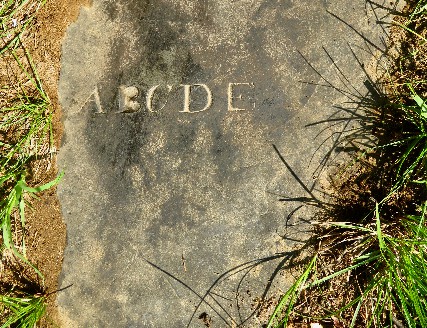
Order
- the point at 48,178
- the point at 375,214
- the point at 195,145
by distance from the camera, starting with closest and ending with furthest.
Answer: the point at 375,214, the point at 195,145, the point at 48,178

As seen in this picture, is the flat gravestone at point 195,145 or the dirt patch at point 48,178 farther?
the dirt patch at point 48,178

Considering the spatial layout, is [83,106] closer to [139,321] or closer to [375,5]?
[139,321]

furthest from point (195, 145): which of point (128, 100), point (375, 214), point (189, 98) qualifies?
point (375, 214)

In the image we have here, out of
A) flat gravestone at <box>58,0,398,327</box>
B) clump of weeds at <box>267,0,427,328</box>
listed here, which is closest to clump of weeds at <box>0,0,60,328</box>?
flat gravestone at <box>58,0,398,327</box>

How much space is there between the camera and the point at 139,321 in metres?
2.39

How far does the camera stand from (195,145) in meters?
2.40

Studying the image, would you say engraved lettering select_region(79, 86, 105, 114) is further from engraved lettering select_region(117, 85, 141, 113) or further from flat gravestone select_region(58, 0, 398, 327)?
engraved lettering select_region(117, 85, 141, 113)

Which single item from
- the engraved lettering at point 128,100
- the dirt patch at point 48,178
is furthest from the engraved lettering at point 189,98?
the dirt patch at point 48,178

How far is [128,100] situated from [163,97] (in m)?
0.21

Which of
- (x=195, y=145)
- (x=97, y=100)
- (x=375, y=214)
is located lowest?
(x=375, y=214)

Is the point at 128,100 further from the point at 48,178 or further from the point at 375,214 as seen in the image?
the point at 375,214

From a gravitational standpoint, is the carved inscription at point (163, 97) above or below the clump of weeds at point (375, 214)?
above

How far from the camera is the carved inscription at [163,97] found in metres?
2.38

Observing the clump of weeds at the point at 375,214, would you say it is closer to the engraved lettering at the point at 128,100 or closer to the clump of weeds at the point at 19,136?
the engraved lettering at the point at 128,100
